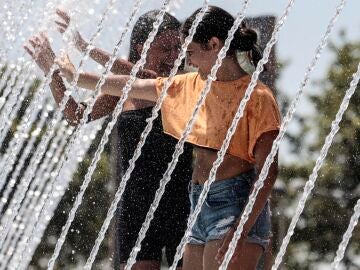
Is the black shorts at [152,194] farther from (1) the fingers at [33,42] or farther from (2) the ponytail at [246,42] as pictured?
(2) the ponytail at [246,42]

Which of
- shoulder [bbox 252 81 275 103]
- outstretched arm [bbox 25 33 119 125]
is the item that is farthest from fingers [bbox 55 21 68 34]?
shoulder [bbox 252 81 275 103]

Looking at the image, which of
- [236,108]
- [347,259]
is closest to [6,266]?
[236,108]

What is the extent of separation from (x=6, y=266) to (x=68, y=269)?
12.6ft

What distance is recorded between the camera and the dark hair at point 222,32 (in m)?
3.94

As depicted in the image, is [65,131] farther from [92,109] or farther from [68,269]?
[92,109]

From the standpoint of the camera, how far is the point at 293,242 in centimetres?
1199

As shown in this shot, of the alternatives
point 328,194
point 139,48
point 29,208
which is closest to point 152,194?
point 139,48

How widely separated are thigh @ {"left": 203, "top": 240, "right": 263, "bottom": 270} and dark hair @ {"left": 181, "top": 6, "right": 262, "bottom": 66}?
68 cm

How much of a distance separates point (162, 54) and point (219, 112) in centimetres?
88

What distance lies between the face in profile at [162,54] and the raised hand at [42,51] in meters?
0.45

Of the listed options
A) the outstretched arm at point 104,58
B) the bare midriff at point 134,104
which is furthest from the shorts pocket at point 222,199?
the outstretched arm at point 104,58

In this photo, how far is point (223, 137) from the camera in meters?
Answer: 3.86

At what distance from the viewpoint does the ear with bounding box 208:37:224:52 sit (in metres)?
3.94

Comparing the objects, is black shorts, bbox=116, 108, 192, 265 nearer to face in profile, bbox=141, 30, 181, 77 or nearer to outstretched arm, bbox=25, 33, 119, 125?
outstretched arm, bbox=25, 33, 119, 125
